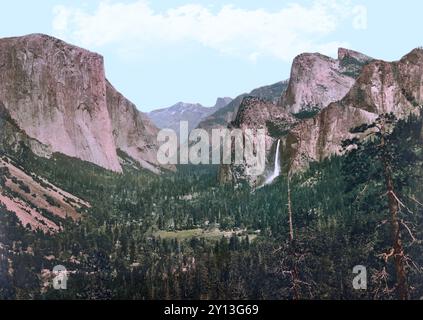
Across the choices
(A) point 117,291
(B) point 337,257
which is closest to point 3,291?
(A) point 117,291

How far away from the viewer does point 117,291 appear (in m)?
186

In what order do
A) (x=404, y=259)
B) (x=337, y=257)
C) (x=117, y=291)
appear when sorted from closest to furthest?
(x=404, y=259) < (x=337, y=257) < (x=117, y=291)

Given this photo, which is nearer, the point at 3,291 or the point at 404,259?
the point at 404,259

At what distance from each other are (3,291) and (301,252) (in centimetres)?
16780

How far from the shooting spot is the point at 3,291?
193 m
